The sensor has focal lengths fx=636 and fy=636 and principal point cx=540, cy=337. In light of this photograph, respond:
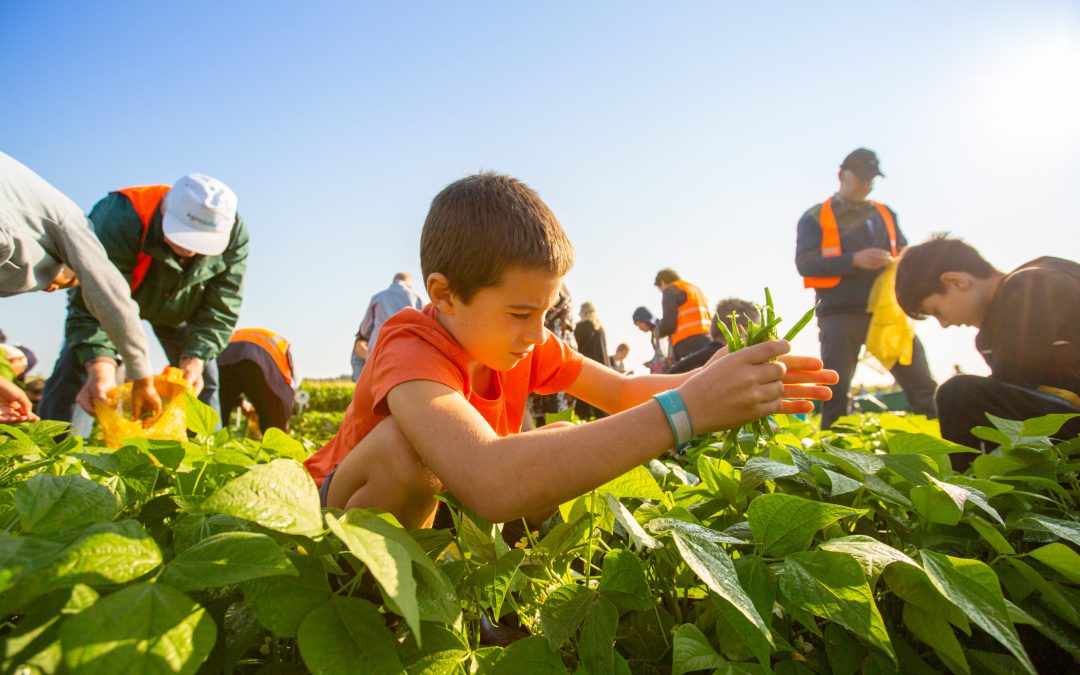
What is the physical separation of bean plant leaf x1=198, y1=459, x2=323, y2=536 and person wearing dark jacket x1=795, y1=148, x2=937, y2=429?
4291 millimetres

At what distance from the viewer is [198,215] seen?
358 centimetres

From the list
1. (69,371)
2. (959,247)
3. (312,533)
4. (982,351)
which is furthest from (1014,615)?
(69,371)

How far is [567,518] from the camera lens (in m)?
1.16

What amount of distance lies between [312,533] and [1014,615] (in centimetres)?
94

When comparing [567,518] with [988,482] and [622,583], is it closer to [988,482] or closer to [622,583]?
[622,583]

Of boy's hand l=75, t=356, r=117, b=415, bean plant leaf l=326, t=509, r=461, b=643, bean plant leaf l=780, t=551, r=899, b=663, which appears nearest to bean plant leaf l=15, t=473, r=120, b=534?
bean plant leaf l=326, t=509, r=461, b=643

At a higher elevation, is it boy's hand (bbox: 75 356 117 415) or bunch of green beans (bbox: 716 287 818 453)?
bunch of green beans (bbox: 716 287 818 453)

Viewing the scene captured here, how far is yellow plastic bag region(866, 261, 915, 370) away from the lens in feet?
14.0

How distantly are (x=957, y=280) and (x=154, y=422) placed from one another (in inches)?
147

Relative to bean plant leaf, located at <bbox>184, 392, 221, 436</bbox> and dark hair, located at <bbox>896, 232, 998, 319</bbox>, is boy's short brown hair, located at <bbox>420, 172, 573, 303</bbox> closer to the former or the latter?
bean plant leaf, located at <bbox>184, 392, 221, 436</bbox>

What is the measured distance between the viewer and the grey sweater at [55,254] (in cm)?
259

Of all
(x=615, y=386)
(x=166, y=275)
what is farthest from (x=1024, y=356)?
(x=166, y=275)

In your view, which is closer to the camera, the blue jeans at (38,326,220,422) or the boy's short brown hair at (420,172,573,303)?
the boy's short brown hair at (420,172,573,303)

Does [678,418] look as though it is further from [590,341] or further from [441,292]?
[590,341]
